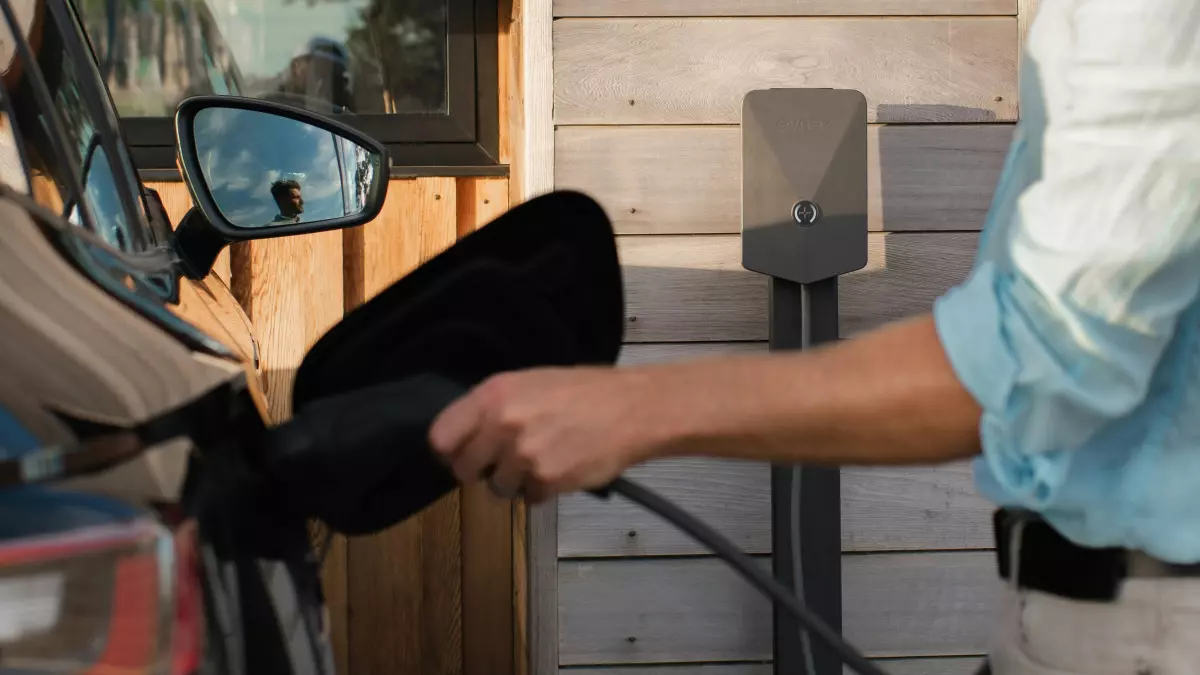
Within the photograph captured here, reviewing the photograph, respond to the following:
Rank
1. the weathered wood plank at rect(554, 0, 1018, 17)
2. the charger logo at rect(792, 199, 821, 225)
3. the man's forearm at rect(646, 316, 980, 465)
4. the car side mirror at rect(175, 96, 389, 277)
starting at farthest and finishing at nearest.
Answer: the weathered wood plank at rect(554, 0, 1018, 17) → the charger logo at rect(792, 199, 821, 225) → the car side mirror at rect(175, 96, 389, 277) → the man's forearm at rect(646, 316, 980, 465)

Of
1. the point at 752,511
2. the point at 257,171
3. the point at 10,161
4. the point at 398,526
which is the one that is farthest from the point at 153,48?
the point at 10,161

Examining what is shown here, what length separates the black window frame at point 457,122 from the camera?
2838mm

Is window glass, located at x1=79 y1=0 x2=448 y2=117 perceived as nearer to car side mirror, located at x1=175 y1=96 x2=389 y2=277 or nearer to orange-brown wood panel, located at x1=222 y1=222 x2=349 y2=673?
orange-brown wood panel, located at x1=222 y1=222 x2=349 y2=673

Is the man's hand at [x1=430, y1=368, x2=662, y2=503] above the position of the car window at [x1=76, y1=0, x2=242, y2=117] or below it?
below

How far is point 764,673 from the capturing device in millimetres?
2557

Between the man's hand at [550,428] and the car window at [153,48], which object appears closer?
the man's hand at [550,428]

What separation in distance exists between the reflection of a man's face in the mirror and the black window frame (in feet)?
5.16

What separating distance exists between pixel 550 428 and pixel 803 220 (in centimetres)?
159

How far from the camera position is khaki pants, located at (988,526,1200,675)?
30.5 inches

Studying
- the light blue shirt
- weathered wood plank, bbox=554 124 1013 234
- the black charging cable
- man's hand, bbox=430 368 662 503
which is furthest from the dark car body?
weathered wood plank, bbox=554 124 1013 234

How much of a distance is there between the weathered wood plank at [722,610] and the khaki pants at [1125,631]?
1733mm

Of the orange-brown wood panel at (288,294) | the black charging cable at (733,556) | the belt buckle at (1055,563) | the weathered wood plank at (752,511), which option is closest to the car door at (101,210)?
the black charging cable at (733,556)

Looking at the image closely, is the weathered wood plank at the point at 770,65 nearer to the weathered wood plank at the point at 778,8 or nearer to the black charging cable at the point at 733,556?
the weathered wood plank at the point at 778,8

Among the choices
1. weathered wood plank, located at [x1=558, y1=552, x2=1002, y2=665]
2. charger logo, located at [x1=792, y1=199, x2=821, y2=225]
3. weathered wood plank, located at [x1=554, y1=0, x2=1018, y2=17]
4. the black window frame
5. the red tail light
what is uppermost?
weathered wood plank, located at [x1=554, y1=0, x2=1018, y2=17]
